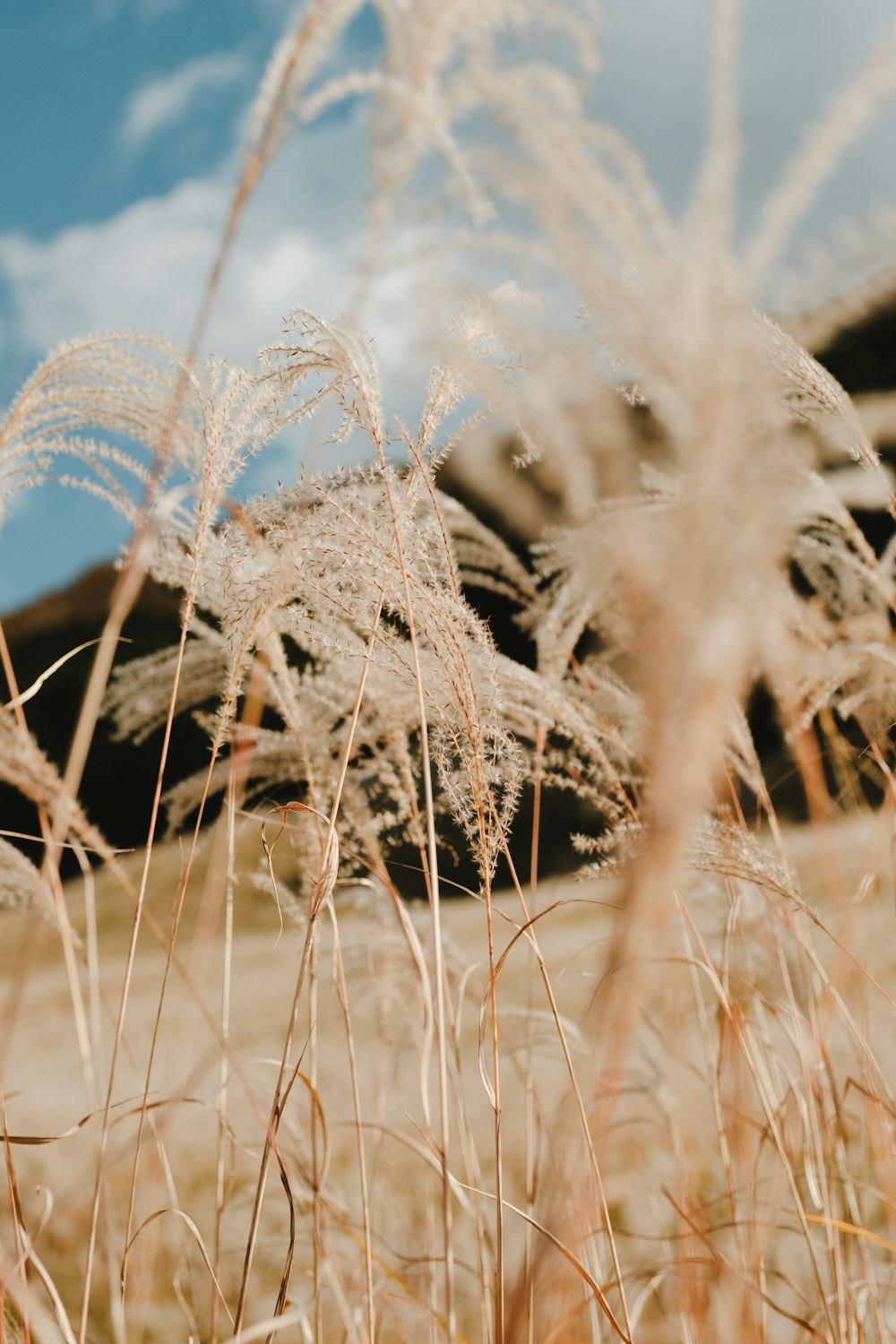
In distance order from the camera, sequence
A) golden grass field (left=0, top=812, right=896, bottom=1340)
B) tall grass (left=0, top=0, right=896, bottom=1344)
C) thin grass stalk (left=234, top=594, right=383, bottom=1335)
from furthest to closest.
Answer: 1. golden grass field (left=0, top=812, right=896, bottom=1340)
2. thin grass stalk (left=234, top=594, right=383, bottom=1335)
3. tall grass (left=0, top=0, right=896, bottom=1344)

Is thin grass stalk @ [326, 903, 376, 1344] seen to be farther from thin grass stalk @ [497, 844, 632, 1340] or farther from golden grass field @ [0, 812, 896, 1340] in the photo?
thin grass stalk @ [497, 844, 632, 1340]

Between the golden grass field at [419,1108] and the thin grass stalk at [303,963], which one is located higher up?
the thin grass stalk at [303,963]

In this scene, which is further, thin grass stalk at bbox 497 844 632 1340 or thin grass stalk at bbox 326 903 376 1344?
thin grass stalk at bbox 326 903 376 1344

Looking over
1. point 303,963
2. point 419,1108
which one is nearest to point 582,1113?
point 303,963

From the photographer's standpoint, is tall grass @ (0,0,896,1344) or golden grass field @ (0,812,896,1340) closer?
tall grass @ (0,0,896,1344)

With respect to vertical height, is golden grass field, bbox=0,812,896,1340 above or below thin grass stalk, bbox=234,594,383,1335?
below

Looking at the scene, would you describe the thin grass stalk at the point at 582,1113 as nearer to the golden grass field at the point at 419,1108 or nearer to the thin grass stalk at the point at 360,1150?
the golden grass field at the point at 419,1108

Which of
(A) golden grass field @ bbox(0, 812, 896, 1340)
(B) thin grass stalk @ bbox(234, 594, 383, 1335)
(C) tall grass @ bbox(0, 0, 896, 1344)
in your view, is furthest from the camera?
(A) golden grass field @ bbox(0, 812, 896, 1340)

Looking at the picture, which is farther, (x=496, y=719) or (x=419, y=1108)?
(x=419, y=1108)

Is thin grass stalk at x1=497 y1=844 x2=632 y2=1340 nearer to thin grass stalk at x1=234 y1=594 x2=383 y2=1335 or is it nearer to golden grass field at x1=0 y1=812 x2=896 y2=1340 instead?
golden grass field at x1=0 y1=812 x2=896 y2=1340

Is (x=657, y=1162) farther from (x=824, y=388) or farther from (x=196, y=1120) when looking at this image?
(x=824, y=388)

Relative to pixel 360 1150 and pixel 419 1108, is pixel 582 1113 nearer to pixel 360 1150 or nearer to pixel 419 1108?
pixel 360 1150

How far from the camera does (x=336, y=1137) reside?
198 centimetres

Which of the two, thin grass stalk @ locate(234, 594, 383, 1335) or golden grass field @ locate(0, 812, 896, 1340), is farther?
golden grass field @ locate(0, 812, 896, 1340)
